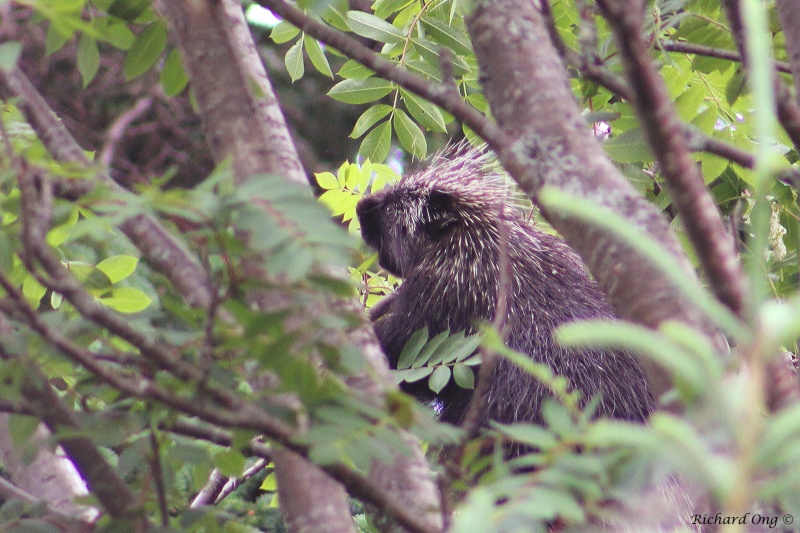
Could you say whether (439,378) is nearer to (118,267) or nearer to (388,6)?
(118,267)

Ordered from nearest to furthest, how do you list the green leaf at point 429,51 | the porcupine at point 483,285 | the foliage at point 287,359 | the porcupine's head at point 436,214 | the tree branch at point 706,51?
the foliage at point 287,359 < the tree branch at point 706,51 < the green leaf at point 429,51 < the porcupine at point 483,285 < the porcupine's head at point 436,214

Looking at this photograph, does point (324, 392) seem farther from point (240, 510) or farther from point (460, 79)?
point (240, 510)

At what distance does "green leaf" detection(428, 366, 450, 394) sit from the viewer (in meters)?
1.39

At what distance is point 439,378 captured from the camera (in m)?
1.43

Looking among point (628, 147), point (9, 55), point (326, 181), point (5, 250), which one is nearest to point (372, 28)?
point (326, 181)

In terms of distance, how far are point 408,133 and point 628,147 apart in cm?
59

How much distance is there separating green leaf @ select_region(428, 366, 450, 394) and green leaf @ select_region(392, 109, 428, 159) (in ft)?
1.56

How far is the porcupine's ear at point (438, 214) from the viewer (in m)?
2.46

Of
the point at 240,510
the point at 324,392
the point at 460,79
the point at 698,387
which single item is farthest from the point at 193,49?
the point at 240,510

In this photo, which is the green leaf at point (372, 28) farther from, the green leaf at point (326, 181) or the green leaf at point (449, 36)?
the green leaf at point (326, 181)

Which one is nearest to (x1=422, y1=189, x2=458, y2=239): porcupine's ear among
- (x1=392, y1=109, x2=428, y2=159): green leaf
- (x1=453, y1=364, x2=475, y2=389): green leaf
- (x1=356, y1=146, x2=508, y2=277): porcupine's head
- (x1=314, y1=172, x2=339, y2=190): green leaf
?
(x1=356, y1=146, x2=508, y2=277): porcupine's head

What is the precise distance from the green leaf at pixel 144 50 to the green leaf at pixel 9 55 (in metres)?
0.31

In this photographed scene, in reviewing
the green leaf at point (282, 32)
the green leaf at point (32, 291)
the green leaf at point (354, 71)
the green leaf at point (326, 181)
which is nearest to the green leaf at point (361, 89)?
the green leaf at point (354, 71)

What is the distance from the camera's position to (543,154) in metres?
0.79
